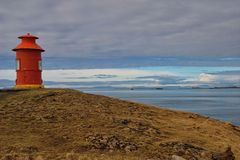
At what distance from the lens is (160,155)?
12414mm

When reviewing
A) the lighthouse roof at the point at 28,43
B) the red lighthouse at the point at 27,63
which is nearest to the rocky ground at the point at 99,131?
the red lighthouse at the point at 27,63

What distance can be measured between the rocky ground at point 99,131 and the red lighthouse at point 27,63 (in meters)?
2.14

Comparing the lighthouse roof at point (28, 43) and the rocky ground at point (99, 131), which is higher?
the lighthouse roof at point (28, 43)

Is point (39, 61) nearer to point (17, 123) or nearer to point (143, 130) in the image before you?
point (17, 123)

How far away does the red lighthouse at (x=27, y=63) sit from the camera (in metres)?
23.7

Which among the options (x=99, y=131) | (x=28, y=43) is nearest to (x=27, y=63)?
(x=28, y=43)

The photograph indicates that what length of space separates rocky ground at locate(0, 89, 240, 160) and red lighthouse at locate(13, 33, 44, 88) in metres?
2.14

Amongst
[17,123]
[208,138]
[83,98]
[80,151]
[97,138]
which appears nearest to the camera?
[80,151]

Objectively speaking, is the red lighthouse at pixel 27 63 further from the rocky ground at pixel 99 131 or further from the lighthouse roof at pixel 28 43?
the rocky ground at pixel 99 131

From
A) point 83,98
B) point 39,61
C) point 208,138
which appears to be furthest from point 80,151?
point 39,61

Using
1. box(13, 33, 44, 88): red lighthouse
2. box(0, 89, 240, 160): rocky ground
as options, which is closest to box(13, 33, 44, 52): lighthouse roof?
box(13, 33, 44, 88): red lighthouse

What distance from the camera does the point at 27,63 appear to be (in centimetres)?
2372

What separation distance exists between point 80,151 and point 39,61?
524 inches

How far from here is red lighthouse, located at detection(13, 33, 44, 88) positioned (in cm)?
2369
